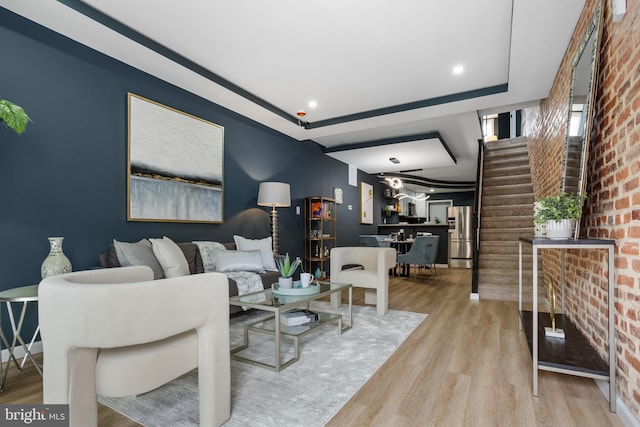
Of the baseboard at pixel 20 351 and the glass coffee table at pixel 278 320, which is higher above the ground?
the glass coffee table at pixel 278 320

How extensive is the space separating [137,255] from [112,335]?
194 cm

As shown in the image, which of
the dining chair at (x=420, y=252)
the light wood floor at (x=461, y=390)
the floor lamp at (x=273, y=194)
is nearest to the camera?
the light wood floor at (x=461, y=390)

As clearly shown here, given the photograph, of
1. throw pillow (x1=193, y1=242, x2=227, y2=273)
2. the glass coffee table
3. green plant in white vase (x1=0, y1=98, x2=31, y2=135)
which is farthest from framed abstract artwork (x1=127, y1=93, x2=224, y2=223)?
the glass coffee table

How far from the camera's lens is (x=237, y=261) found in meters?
3.72

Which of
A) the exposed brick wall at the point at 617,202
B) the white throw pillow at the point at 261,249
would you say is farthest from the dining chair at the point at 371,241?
the exposed brick wall at the point at 617,202

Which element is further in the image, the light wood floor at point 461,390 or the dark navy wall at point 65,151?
the dark navy wall at point 65,151

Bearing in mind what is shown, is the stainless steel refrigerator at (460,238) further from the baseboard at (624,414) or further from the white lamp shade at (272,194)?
the baseboard at (624,414)

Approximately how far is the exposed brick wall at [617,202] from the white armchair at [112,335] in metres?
2.10

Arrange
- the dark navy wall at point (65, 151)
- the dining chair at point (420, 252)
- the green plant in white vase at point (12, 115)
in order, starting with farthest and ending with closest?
the dining chair at point (420, 252) < the dark navy wall at point (65, 151) < the green plant in white vase at point (12, 115)

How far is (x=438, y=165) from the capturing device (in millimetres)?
8086

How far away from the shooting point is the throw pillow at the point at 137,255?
289 cm

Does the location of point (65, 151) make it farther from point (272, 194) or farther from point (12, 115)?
point (272, 194)

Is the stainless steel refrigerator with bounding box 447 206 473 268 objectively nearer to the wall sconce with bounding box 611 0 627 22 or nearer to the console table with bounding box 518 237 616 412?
the console table with bounding box 518 237 616 412

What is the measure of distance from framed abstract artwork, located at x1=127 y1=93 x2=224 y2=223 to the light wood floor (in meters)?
1.76
